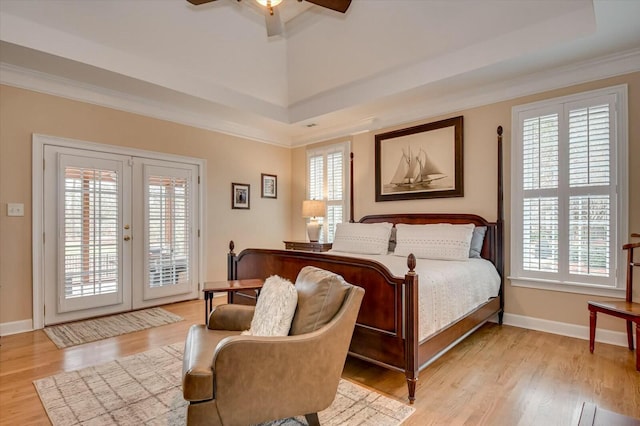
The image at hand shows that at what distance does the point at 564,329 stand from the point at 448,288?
1.74 meters

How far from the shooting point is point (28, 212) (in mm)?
A: 3451

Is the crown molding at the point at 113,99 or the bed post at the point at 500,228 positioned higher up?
the crown molding at the point at 113,99

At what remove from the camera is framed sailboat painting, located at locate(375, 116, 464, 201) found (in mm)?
4070

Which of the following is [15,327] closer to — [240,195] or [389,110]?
[240,195]

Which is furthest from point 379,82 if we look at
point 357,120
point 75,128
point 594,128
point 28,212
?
point 28,212

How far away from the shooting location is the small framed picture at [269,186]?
568 centimetres

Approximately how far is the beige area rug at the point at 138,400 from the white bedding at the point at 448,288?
568 millimetres

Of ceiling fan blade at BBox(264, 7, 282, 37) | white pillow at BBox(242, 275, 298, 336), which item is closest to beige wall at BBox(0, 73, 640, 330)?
ceiling fan blade at BBox(264, 7, 282, 37)

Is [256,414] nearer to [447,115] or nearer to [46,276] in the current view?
[46,276]

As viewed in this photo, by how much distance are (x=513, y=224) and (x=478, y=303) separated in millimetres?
1151

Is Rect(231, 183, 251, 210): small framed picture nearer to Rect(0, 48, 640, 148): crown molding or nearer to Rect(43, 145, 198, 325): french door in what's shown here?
Rect(43, 145, 198, 325): french door

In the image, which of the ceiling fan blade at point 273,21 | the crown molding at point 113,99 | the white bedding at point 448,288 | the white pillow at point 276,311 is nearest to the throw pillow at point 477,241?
the white bedding at point 448,288

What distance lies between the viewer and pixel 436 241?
354cm

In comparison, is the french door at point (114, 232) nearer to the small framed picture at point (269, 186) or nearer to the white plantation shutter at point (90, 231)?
the white plantation shutter at point (90, 231)
